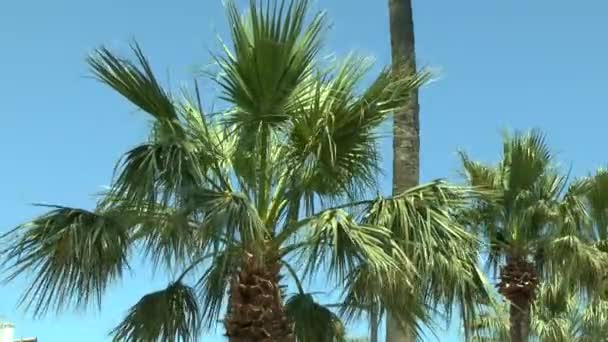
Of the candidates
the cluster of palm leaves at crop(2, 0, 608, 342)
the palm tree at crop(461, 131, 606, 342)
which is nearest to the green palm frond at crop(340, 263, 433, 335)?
the cluster of palm leaves at crop(2, 0, 608, 342)

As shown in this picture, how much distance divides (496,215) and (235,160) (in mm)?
7544

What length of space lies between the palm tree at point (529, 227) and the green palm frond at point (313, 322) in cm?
621

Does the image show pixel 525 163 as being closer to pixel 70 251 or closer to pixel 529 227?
pixel 529 227

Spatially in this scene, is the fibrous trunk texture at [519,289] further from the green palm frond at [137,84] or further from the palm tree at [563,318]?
the green palm frond at [137,84]

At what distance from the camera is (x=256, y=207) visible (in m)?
9.80

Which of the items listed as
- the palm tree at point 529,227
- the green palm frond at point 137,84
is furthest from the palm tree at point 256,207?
the palm tree at point 529,227

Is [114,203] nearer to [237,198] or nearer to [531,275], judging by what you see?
[237,198]

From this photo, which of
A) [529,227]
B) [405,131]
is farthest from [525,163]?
[405,131]

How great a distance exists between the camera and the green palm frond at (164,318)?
964cm

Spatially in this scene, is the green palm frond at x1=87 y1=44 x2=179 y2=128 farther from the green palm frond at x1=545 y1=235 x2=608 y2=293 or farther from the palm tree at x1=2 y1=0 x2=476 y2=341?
the green palm frond at x1=545 y1=235 x2=608 y2=293

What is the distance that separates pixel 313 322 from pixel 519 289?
726 centimetres

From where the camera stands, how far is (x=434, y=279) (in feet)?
30.7

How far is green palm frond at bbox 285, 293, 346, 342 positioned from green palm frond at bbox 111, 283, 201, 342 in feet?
3.22

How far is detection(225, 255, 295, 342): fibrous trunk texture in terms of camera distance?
937cm
